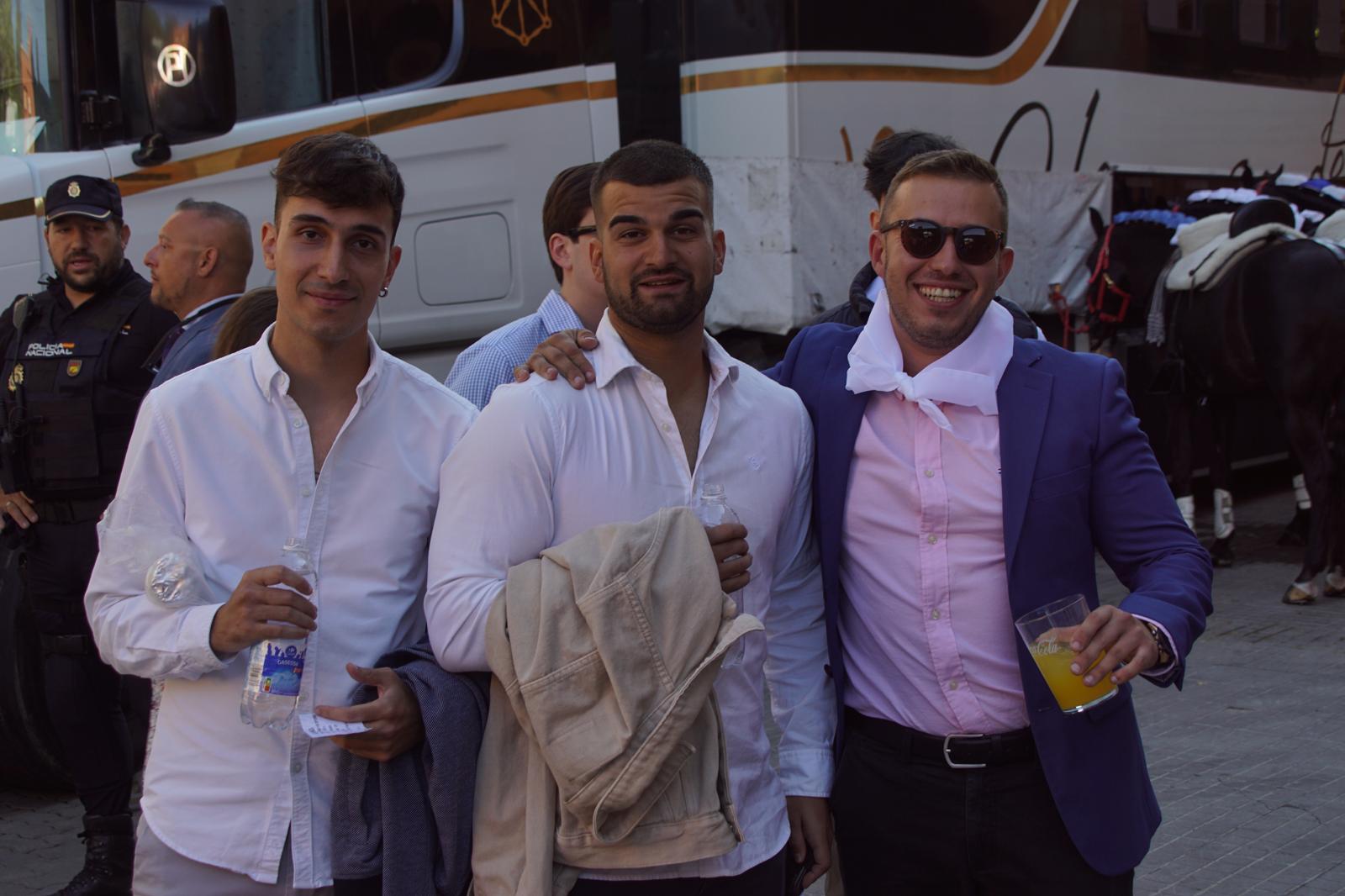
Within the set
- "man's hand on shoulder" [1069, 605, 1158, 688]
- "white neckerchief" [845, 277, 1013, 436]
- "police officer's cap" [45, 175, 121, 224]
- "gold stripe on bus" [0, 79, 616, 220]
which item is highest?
"gold stripe on bus" [0, 79, 616, 220]

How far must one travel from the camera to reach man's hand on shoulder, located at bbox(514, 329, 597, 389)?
2467mm

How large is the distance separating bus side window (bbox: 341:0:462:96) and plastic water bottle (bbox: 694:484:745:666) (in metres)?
4.79

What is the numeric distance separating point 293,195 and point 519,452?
0.61 m

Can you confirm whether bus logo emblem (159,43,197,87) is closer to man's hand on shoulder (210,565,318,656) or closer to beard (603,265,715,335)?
beard (603,265,715,335)

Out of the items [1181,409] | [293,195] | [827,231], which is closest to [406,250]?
[827,231]

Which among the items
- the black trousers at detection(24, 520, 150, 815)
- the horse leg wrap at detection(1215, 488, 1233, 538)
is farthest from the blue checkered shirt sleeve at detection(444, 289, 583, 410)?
the horse leg wrap at detection(1215, 488, 1233, 538)

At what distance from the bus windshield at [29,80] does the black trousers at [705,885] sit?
482 centimetres

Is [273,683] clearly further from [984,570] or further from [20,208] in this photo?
[20,208]

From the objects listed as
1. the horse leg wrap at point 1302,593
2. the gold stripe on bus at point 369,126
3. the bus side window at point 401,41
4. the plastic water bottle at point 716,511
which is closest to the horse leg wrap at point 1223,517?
the horse leg wrap at point 1302,593

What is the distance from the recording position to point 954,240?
2.61 meters

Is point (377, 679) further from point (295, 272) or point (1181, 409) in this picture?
point (1181, 409)

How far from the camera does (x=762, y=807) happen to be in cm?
248

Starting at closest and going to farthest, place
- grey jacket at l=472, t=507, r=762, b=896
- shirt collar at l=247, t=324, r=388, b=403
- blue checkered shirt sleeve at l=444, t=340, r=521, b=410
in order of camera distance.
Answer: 1. grey jacket at l=472, t=507, r=762, b=896
2. shirt collar at l=247, t=324, r=388, b=403
3. blue checkered shirt sleeve at l=444, t=340, r=521, b=410

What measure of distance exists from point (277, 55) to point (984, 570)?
503 cm
